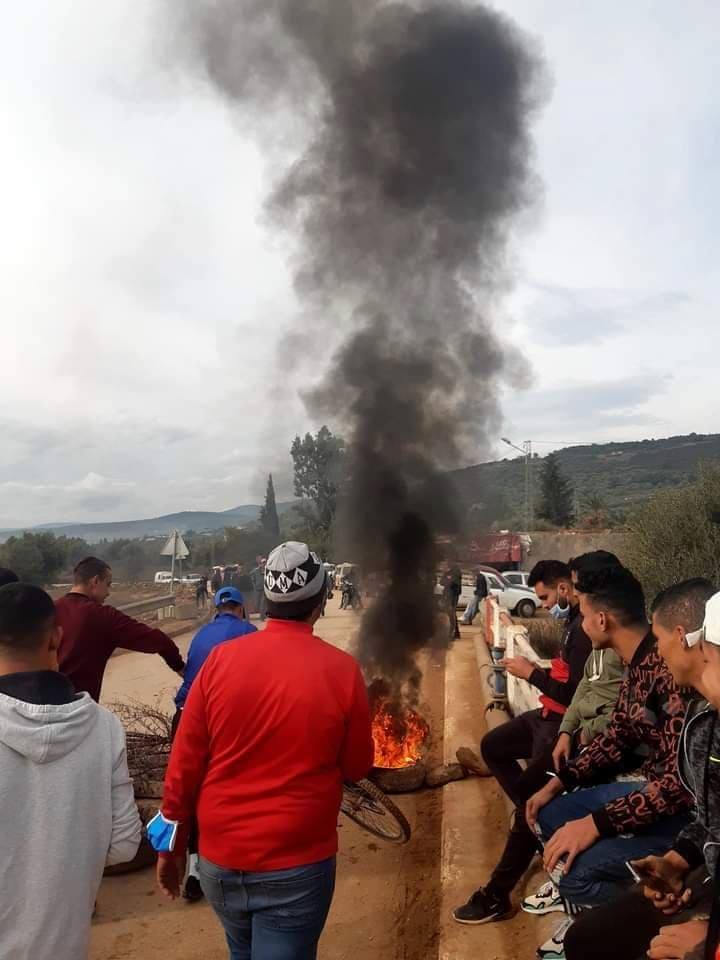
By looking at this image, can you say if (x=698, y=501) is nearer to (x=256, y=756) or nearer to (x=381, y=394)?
(x=381, y=394)

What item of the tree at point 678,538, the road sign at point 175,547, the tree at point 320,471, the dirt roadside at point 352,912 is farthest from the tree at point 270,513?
the dirt roadside at point 352,912

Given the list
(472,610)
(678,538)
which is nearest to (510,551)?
(472,610)

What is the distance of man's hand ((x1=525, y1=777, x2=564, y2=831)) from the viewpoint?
9.64ft

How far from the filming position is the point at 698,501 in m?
12.5

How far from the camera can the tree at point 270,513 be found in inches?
660

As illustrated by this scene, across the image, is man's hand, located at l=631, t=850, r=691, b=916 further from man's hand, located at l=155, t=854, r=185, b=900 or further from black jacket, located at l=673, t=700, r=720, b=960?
man's hand, located at l=155, t=854, r=185, b=900

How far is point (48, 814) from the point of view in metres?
1.75

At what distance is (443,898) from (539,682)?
1340 millimetres

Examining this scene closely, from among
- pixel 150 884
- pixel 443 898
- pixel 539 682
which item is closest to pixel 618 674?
pixel 539 682

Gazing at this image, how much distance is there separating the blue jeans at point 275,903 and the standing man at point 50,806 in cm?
36

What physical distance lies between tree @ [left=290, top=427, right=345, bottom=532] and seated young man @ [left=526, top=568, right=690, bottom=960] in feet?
30.0

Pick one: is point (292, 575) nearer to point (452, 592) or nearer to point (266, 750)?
point (266, 750)

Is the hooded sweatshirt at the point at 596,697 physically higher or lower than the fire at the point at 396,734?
higher

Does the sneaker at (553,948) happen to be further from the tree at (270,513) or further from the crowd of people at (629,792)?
the tree at (270,513)
